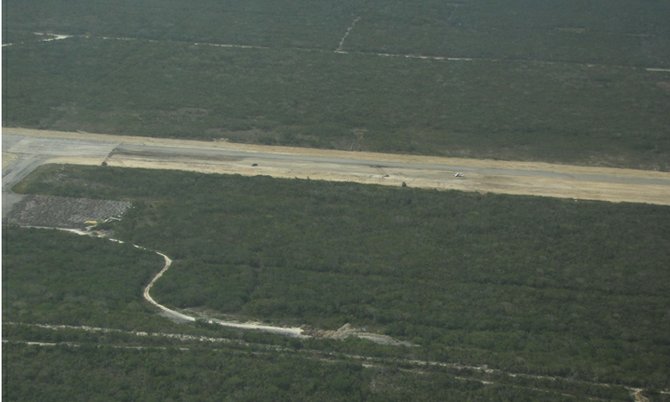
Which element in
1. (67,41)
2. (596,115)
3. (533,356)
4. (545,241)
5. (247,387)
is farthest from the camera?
(67,41)

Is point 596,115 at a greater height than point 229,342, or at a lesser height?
greater

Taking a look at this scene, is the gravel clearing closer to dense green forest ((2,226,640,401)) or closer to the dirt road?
the dirt road

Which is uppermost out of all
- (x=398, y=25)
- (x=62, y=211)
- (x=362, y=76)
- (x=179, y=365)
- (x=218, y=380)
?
(x=398, y=25)

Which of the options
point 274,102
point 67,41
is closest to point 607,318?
point 274,102

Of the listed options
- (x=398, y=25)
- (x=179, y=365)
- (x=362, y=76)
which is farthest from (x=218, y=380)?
(x=398, y=25)

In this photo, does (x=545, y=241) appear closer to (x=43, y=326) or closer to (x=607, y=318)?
(x=607, y=318)

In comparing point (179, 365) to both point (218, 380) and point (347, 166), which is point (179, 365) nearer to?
point (218, 380)

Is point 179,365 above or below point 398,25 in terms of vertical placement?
below

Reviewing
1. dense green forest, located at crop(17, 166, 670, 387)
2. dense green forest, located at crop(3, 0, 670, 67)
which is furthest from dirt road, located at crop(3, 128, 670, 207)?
dense green forest, located at crop(3, 0, 670, 67)
